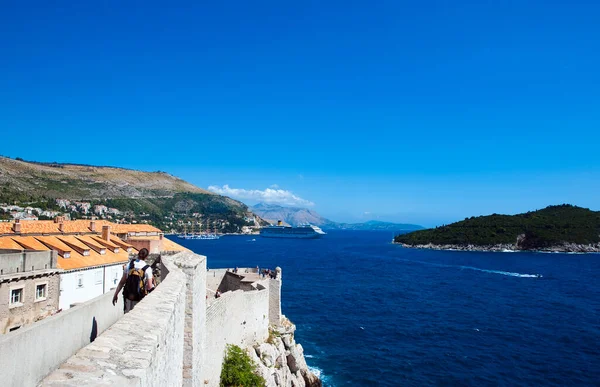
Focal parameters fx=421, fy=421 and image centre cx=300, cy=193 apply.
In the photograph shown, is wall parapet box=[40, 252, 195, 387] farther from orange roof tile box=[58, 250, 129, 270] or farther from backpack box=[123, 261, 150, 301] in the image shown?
orange roof tile box=[58, 250, 129, 270]

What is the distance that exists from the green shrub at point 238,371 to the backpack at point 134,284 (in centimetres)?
984

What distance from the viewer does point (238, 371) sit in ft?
56.0

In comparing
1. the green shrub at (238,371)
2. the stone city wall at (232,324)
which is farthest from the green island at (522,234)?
the green shrub at (238,371)

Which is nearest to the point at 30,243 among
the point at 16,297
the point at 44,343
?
the point at 16,297

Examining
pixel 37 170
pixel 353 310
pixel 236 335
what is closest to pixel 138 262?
pixel 236 335

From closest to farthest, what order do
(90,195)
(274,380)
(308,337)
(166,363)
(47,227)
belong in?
(166,363)
(274,380)
(47,227)
(308,337)
(90,195)

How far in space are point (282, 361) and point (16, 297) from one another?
1360cm

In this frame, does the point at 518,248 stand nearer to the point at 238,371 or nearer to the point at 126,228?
the point at 126,228

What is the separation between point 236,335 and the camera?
1933 cm

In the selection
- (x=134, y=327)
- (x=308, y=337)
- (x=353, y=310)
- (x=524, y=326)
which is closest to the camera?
(x=134, y=327)

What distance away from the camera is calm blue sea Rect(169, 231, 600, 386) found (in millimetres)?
30734

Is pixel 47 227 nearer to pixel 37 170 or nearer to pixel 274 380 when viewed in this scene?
pixel 274 380

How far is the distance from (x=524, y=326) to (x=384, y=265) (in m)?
50.7

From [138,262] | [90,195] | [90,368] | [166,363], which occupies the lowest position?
[166,363]
